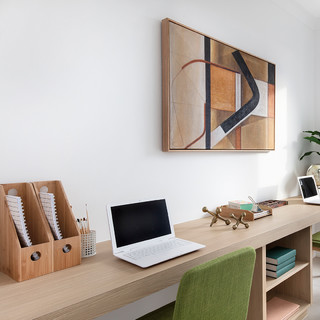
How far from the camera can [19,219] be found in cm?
121

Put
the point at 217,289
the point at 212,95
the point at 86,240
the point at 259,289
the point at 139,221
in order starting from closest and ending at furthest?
the point at 217,289
the point at 86,240
the point at 139,221
the point at 259,289
the point at 212,95

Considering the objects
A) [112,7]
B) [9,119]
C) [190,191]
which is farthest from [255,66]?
[9,119]

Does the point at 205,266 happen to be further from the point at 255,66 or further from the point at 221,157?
the point at 255,66

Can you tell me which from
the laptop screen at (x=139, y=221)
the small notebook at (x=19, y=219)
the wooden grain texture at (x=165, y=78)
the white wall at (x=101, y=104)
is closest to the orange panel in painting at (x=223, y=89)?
the white wall at (x=101, y=104)

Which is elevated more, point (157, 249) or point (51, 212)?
point (51, 212)

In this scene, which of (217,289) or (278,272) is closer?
(217,289)

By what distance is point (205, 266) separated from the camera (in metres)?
1.05

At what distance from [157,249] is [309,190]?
76.5 inches

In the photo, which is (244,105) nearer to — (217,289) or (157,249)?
(157,249)

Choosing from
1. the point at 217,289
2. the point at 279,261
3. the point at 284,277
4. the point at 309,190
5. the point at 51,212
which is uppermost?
the point at 51,212

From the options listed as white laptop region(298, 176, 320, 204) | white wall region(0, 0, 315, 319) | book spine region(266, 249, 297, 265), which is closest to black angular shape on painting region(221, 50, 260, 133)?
white wall region(0, 0, 315, 319)

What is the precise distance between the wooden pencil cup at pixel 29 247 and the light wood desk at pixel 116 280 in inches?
1.5

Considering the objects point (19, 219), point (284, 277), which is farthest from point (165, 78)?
point (284, 277)

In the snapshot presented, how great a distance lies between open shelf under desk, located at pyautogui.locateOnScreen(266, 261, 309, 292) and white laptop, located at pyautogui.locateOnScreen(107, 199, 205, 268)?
2.48 ft
